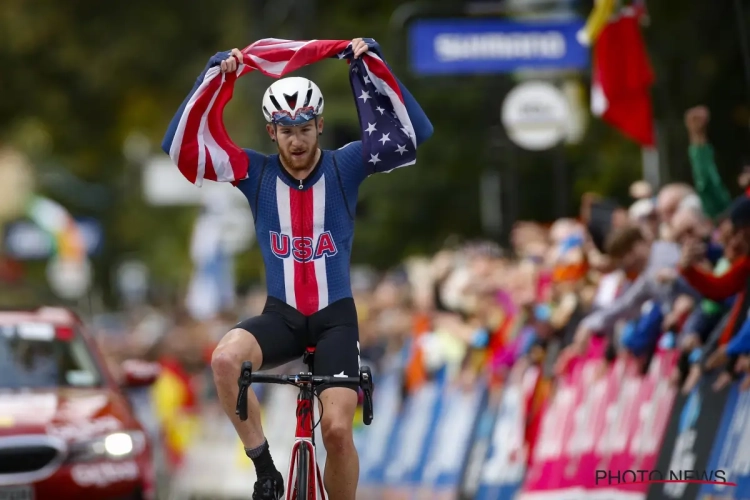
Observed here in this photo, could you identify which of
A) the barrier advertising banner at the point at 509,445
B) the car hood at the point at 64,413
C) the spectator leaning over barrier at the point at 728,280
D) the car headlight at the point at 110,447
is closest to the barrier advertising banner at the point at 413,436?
the barrier advertising banner at the point at 509,445

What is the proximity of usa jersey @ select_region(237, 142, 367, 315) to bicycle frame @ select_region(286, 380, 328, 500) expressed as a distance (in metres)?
0.59

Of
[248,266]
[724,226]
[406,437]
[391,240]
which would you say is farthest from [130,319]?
[724,226]

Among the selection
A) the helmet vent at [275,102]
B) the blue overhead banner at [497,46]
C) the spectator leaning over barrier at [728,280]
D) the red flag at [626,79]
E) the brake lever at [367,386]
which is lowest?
the brake lever at [367,386]

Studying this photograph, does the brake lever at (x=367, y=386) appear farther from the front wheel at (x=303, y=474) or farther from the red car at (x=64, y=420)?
the red car at (x=64, y=420)

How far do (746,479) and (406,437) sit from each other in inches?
370

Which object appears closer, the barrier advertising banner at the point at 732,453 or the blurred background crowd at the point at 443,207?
the barrier advertising banner at the point at 732,453

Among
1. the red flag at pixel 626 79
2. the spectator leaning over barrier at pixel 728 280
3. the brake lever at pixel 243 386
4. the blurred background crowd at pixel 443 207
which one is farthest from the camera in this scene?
the red flag at pixel 626 79

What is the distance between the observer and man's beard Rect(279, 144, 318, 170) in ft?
30.1

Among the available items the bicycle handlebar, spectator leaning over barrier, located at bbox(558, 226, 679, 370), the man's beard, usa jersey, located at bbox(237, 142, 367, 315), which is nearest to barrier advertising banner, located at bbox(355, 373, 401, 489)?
spectator leaning over barrier, located at bbox(558, 226, 679, 370)

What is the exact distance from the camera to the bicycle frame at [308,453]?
8.66 metres

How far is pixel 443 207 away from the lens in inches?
1053

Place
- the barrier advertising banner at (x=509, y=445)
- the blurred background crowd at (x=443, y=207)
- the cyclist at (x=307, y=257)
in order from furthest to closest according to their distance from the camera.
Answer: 1. the barrier advertising banner at (x=509, y=445)
2. the blurred background crowd at (x=443, y=207)
3. the cyclist at (x=307, y=257)

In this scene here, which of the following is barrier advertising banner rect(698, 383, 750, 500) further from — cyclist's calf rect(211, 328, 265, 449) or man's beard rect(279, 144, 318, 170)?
man's beard rect(279, 144, 318, 170)

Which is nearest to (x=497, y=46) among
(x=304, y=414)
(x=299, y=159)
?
(x=299, y=159)
